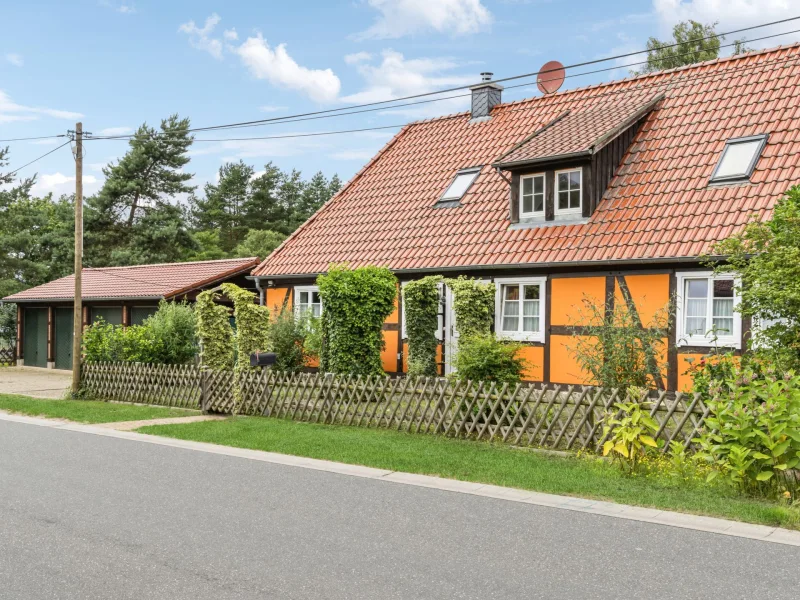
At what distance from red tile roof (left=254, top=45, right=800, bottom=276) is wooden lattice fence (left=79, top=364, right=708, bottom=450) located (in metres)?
3.28

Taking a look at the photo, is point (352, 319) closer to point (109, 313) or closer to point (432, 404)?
point (432, 404)

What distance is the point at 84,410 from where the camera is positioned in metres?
16.8

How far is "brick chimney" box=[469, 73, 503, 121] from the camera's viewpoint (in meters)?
22.5

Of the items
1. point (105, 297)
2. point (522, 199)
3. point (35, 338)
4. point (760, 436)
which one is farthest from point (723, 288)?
point (35, 338)

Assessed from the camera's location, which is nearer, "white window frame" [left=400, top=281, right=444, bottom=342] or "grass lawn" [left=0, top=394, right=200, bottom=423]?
"grass lawn" [left=0, top=394, right=200, bottom=423]

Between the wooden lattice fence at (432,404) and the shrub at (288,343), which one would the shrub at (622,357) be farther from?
the shrub at (288,343)

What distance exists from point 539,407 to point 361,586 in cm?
657

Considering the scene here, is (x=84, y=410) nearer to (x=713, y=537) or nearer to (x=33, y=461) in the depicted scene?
(x=33, y=461)

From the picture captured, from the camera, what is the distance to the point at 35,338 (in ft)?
111

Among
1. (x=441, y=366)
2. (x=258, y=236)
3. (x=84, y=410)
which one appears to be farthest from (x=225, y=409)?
(x=258, y=236)

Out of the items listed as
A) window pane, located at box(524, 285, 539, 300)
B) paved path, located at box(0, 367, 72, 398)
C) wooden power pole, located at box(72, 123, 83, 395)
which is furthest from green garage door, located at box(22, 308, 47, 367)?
window pane, located at box(524, 285, 539, 300)

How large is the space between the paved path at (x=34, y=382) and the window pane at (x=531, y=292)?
12.0 meters

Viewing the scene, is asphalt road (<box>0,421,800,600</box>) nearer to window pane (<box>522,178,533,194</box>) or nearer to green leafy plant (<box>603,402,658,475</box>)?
green leafy plant (<box>603,402,658,475</box>)

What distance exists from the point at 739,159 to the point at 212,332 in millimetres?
11605
